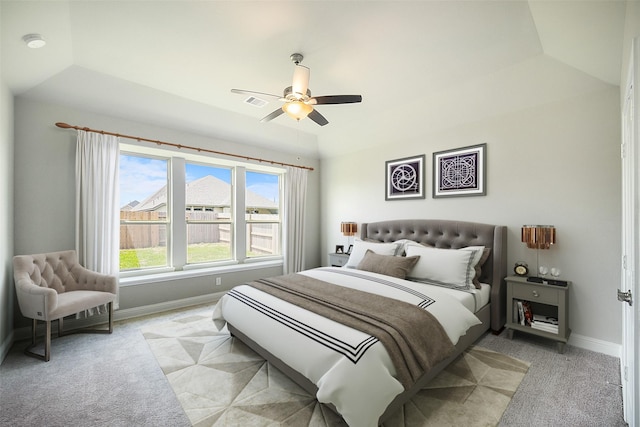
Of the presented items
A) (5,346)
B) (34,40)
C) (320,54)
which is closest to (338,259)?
(320,54)

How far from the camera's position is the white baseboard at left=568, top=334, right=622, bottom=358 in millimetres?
2537

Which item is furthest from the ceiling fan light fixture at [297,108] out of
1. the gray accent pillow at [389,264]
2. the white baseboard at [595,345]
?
the white baseboard at [595,345]

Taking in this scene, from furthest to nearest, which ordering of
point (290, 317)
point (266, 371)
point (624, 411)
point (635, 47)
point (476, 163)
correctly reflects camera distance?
point (476, 163)
point (266, 371)
point (290, 317)
point (624, 411)
point (635, 47)

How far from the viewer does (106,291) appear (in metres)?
3.02

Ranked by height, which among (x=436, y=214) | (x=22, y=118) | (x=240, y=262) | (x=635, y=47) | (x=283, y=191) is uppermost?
(x=22, y=118)

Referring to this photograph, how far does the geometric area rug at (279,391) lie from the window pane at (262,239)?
7.84 ft

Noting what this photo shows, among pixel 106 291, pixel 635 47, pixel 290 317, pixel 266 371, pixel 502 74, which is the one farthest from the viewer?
pixel 106 291

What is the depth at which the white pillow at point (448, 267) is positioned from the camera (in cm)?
290

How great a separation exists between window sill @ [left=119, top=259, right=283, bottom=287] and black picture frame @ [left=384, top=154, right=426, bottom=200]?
2.43 metres

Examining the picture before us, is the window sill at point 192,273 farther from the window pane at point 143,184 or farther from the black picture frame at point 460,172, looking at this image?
the black picture frame at point 460,172

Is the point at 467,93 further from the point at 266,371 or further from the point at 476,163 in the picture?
the point at 266,371

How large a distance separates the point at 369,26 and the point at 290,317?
2369 millimetres

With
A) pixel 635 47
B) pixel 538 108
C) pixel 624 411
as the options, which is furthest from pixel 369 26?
pixel 624 411

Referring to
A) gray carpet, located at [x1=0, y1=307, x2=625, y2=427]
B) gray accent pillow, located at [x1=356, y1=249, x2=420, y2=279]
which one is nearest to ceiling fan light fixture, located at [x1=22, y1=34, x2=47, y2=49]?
gray carpet, located at [x1=0, y1=307, x2=625, y2=427]
